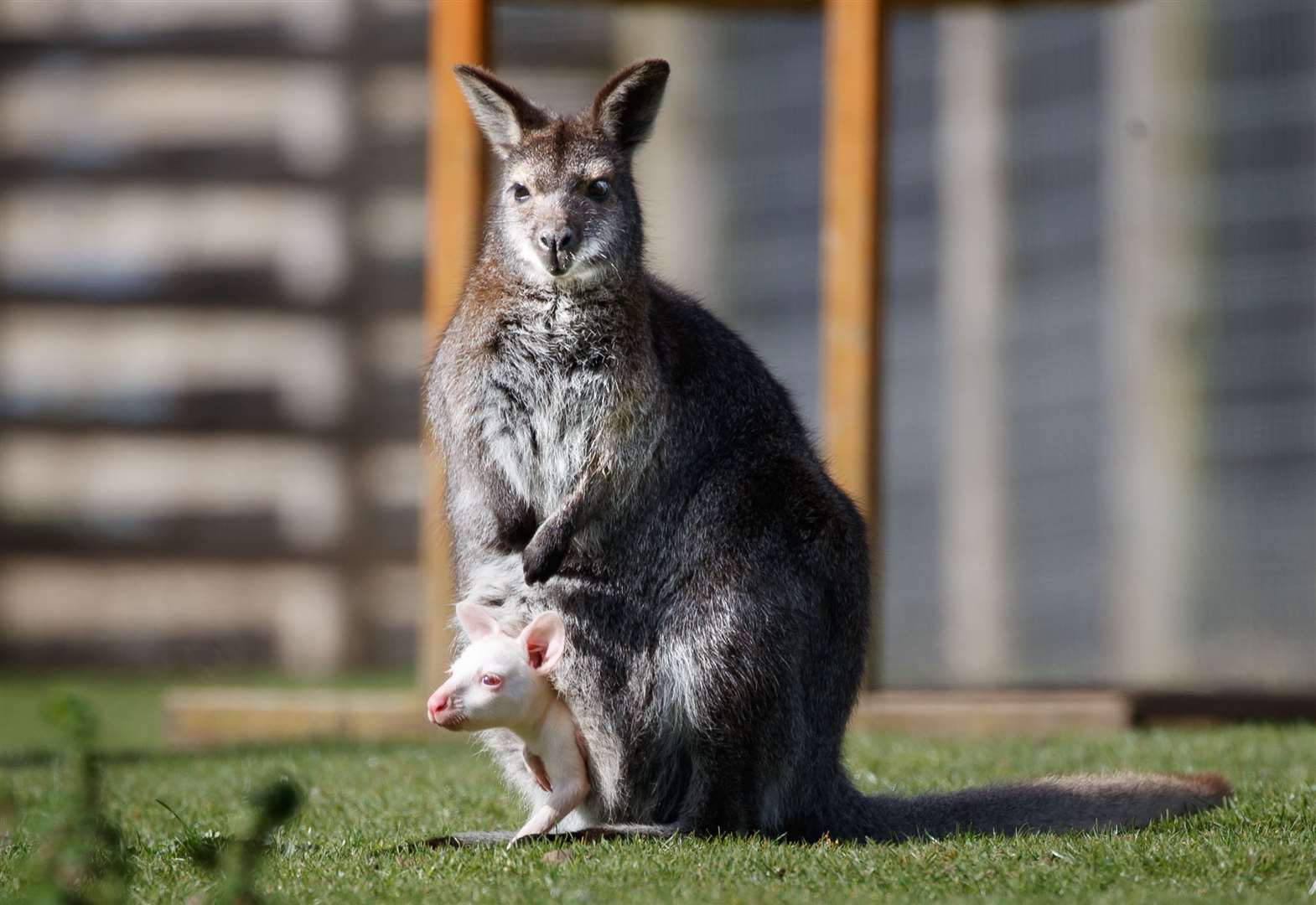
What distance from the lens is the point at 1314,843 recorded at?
11.5 ft

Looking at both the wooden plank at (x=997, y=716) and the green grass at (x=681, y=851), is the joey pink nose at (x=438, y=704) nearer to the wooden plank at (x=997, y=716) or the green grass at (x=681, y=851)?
the green grass at (x=681, y=851)

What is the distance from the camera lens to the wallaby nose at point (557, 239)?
3.98m

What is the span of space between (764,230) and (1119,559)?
2.22 meters

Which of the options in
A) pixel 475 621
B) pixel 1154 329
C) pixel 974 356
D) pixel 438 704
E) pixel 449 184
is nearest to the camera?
pixel 438 704

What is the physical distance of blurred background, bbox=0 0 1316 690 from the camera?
771 cm

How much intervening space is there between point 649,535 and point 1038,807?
1.06 metres

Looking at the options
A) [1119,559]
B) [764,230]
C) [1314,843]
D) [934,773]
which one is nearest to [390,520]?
[764,230]

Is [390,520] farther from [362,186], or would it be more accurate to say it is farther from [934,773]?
[934,773]

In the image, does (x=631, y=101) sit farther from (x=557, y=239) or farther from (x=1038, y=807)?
(x=1038, y=807)

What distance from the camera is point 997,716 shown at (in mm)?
6078

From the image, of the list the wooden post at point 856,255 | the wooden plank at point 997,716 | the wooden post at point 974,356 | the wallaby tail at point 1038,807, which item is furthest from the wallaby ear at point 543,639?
the wooden post at point 974,356

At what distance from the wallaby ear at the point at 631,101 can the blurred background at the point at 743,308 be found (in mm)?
2153

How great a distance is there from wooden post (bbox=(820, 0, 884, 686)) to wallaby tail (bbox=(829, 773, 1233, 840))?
7.32 ft

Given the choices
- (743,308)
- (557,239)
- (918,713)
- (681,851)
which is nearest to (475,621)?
(681,851)
